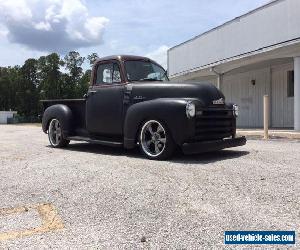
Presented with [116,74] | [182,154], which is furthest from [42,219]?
[116,74]

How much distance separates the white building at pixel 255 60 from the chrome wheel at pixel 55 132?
9017mm

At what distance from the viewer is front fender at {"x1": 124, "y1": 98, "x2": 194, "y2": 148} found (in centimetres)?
763

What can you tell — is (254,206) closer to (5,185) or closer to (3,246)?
(3,246)

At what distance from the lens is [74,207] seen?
4.95 metres

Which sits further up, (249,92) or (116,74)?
(249,92)

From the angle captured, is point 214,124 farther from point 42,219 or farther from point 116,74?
point 42,219

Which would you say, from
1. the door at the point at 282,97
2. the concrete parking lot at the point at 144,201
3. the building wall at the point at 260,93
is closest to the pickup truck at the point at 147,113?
the concrete parking lot at the point at 144,201

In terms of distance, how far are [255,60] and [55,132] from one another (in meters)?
10.8

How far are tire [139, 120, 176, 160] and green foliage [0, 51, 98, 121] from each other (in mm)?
56224

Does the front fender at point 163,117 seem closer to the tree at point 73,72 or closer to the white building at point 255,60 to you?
the white building at point 255,60

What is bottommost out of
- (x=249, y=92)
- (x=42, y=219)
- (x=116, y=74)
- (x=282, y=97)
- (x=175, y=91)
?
(x=42, y=219)

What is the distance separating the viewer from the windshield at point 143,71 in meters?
9.21

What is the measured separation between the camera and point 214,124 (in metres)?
8.18

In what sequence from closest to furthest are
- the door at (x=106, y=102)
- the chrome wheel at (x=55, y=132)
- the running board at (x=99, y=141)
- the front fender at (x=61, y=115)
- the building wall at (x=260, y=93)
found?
the running board at (x=99, y=141), the door at (x=106, y=102), the front fender at (x=61, y=115), the chrome wheel at (x=55, y=132), the building wall at (x=260, y=93)
